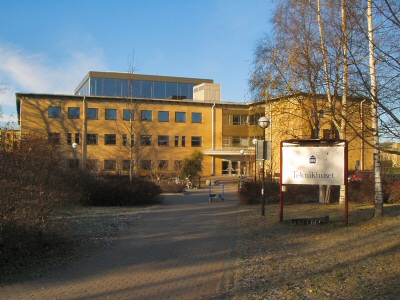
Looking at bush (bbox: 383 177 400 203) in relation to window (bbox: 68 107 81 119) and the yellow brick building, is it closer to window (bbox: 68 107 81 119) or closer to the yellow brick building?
the yellow brick building

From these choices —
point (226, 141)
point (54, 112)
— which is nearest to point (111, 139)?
point (54, 112)

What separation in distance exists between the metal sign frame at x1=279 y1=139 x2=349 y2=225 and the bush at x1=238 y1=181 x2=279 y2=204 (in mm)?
5979

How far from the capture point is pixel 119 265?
25.0 feet

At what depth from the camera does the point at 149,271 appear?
7.16 metres

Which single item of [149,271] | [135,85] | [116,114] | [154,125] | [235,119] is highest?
[135,85]

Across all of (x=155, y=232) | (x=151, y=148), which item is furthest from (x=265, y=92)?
(x=151, y=148)

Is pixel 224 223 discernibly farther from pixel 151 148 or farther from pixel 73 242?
pixel 151 148

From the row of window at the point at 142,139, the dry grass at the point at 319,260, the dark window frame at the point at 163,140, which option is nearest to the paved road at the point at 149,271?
the dry grass at the point at 319,260

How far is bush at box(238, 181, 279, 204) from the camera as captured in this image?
1930cm

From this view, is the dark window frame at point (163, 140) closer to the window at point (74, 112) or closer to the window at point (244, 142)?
the window at point (244, 142)

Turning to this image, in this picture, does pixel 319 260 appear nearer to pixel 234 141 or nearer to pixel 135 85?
pixel 234 141

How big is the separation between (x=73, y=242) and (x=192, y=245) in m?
2.64

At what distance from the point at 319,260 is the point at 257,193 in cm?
1170

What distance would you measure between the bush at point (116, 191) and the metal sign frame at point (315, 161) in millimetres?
7705
